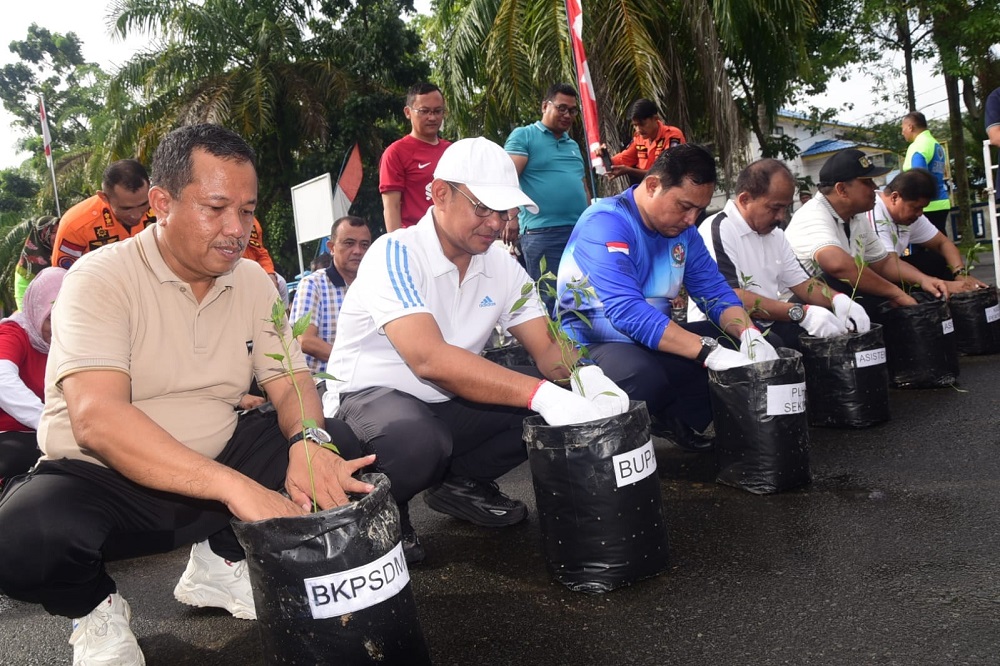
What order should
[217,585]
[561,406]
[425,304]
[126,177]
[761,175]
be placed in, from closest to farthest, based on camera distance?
1. [561,406]
2. [217,585]
3. [425,304]
4. [761,175]
5. [126,177]

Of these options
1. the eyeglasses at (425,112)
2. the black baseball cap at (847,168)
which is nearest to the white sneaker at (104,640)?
the eyeglasses at (425,112)

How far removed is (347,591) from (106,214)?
10.5 ft

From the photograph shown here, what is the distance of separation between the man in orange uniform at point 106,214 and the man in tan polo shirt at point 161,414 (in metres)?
1.99

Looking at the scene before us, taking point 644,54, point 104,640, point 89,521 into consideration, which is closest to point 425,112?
point 89,521

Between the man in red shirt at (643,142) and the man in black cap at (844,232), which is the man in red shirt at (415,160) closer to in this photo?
the man in red shirt at (643,142)

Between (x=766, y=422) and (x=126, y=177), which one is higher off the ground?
(x=126, y=177)

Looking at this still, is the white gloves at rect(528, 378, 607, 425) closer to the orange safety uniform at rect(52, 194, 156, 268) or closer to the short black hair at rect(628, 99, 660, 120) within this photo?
the orange safety uniform at rect(52, 194, 156, 268)

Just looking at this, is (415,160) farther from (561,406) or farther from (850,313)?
(561,406)

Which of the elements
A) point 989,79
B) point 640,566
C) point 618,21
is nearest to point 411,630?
point 640,566

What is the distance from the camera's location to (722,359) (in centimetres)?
315

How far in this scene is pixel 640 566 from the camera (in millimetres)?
2363

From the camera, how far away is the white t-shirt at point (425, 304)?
108 inches

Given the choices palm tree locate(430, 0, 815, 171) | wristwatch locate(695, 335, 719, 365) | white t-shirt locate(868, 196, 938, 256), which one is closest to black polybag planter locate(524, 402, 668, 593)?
wristwatch locate(695, 335, 719, 365)

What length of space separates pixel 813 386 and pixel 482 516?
1.91m
